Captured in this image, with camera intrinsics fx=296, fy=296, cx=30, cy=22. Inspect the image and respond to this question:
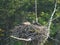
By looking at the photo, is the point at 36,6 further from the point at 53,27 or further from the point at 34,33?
the point at 34,33

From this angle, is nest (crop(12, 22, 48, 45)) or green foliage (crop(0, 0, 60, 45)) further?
green foliage (crop(0, 0, 60, 45))

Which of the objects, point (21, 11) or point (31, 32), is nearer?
point (31, 32)

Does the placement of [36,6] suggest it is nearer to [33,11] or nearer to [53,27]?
[33,11]

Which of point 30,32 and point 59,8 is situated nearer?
point 30,32

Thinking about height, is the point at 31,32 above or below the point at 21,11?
above

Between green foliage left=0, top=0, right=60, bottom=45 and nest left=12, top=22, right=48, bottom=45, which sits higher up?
nest left=12, top=22, right=48, bottom=45

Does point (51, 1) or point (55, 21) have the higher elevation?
point (51, 1)

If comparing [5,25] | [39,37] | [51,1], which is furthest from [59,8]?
[39,37]

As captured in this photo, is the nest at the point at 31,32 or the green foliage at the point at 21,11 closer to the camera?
the nest at the point at 31,32

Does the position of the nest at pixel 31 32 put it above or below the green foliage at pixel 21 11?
above

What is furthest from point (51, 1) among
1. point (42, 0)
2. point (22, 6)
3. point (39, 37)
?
point (39, 37)
